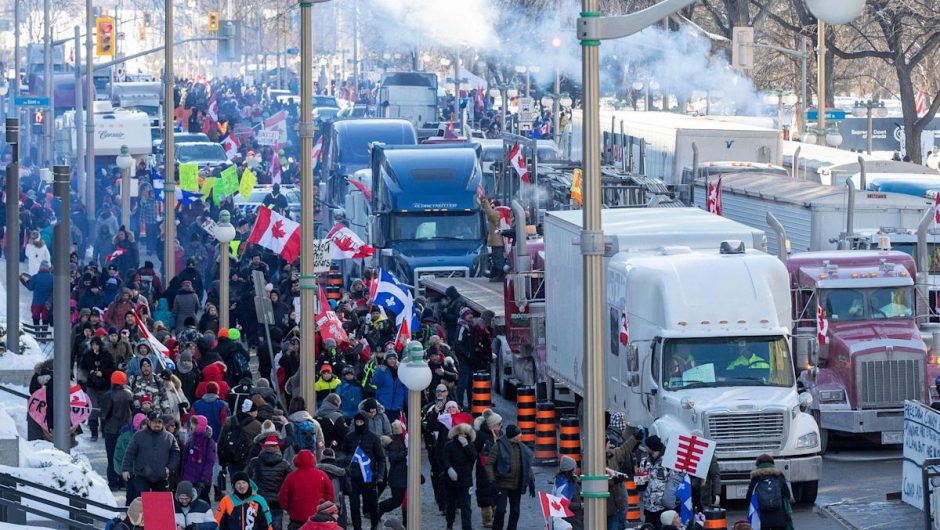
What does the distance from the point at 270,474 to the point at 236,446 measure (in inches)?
79.7

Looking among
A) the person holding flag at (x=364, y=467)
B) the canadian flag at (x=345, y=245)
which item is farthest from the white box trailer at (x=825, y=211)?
the person holding flag at (x=364, y=467)

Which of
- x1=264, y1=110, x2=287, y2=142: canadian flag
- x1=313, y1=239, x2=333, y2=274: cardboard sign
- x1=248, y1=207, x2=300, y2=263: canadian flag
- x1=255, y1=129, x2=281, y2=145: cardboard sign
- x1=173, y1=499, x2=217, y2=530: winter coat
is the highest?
x1=264, y1=110, x2=287, y2=142: canadian flag

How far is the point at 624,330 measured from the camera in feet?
73.7

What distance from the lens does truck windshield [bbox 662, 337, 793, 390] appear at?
21359 millimetres

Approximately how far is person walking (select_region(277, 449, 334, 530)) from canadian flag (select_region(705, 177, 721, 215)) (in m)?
18.0

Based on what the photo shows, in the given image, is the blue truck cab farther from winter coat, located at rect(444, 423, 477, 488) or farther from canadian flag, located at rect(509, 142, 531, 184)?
winter coat, located at rect(444, 423, 477, 488)

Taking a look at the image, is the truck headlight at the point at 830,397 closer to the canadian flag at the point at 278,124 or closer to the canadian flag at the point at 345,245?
the canadian flag at the point at 345,245

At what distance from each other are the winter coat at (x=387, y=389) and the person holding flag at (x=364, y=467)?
350cm

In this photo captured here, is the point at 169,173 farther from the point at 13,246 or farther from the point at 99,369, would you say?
the point at 99,369

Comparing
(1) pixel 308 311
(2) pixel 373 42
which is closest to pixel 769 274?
(1) pixel 308 311

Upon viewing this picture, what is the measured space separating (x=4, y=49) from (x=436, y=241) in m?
143

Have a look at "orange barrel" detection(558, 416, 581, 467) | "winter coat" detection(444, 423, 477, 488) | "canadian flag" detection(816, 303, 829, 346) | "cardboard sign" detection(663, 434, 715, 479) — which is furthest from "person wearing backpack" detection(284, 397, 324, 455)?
"canadian flag" detection(816, 303, 829, 346)

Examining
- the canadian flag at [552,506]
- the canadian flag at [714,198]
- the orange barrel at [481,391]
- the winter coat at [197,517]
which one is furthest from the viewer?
the canadian flag at [714,198]

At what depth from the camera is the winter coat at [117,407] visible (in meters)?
21.5
